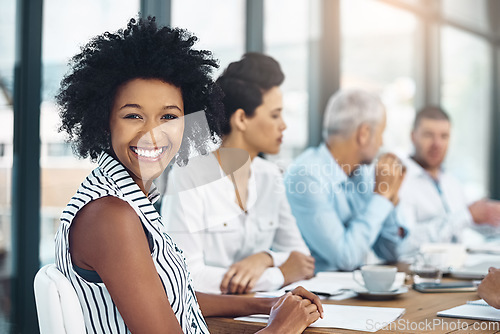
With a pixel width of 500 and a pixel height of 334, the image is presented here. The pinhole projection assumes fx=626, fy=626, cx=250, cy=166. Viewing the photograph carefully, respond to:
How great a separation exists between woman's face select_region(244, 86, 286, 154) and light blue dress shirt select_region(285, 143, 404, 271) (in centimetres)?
31

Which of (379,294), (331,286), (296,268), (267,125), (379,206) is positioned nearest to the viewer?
(379,294)

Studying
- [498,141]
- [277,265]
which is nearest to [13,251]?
[277,265]

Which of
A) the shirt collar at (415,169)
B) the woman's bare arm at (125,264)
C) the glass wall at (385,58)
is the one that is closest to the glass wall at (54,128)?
the woman's bare arm at (125,264)

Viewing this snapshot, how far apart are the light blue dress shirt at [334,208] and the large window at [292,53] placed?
0.69 metres

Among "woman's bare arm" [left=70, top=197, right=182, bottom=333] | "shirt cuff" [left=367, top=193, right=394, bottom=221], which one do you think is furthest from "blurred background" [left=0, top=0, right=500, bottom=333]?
"shirt cuff" [left=367, top=193, right=394, bottom=221]

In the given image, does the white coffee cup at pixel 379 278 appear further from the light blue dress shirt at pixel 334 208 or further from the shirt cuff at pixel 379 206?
the shirt cuff at pixel 379 206

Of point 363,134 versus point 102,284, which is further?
point 363,134

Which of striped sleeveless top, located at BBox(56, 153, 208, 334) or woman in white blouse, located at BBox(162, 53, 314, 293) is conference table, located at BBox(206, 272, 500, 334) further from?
woman in white blouse, located at BBox(162, 53, 314, 293)

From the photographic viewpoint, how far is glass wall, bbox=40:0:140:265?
2.23 meters

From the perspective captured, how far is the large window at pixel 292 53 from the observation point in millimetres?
Answer: 3381

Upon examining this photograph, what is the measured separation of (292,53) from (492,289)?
225 cm

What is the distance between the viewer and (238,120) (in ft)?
7.22

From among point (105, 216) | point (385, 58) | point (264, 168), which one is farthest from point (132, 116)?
point (385, 58)

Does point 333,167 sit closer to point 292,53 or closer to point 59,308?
point 292,53
